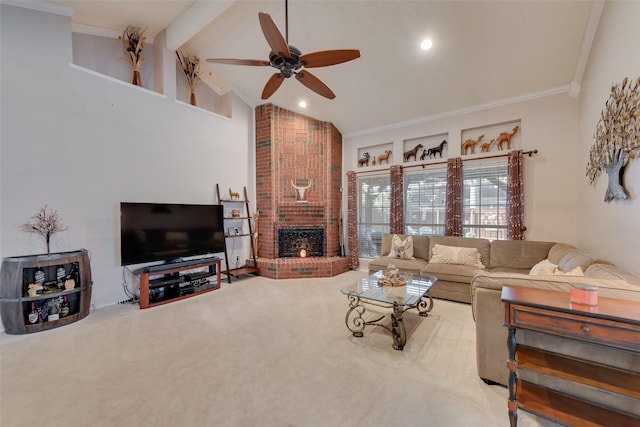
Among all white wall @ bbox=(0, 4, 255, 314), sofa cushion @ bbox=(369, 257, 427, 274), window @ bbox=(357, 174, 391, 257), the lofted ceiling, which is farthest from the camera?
window @ bbox=(357, 174, 391, 257)

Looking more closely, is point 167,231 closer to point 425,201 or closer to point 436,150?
point 425,201

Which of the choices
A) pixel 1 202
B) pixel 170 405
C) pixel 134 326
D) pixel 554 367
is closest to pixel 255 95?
pixel 1 202

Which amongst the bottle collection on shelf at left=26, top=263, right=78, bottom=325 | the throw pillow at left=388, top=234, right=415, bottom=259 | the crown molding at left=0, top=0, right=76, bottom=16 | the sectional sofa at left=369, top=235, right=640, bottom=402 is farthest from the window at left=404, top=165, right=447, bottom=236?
the crown molding at left=0, top=0, right=76, bottom=16

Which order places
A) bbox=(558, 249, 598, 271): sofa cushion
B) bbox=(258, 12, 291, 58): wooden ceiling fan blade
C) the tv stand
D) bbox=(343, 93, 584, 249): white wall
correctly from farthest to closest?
bbox=(343, 93, 584, 249): white wall
the tv stand
bbox=(558, 249, 598, 271): sofa cushion
bbox=(258, 12, 291, 58): wooden ceiling fan blade

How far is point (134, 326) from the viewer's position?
9.53 ft

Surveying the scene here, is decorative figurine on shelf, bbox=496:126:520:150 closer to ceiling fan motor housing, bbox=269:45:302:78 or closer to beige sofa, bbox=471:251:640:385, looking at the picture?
beige sofa, bbox=471:251:640:385

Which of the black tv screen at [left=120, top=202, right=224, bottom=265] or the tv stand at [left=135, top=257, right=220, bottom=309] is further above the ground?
the black tv screen at [left=120, top=202, right=224, bottom=265]

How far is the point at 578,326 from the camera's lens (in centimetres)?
129

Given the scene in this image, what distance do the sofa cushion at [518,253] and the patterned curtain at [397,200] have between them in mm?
1605

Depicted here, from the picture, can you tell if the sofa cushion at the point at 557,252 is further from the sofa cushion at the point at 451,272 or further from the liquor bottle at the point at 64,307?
the liquor bottle at the point at 64,307

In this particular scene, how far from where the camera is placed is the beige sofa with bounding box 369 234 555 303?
3639 mm

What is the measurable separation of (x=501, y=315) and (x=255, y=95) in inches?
211

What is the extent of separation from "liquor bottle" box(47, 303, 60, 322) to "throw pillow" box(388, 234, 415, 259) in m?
4.68

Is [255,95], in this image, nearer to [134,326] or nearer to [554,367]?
[134,326]
